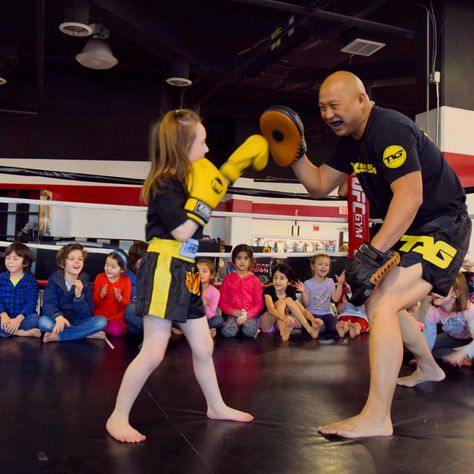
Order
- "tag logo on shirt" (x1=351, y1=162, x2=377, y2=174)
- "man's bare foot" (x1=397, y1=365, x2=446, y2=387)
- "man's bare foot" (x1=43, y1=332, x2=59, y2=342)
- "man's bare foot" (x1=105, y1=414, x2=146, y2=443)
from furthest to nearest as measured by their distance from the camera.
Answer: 1. "man's bare foot" (x1=43, y1=332, x2=59, y2=342)
2. "man's bare foot" (x1=397, y1=365, x2=446, y2=387)
3. "tag logo on shirt" (x1=351, y1=162, x2=377, y2=174)
4. "man's bare foot" (x1=105, y1=414, x2=146, y2=443)

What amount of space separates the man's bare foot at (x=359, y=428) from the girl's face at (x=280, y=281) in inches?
69.8

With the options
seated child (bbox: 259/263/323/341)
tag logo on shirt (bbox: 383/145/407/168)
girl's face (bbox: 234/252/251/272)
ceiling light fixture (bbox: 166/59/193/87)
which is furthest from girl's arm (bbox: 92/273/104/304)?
ceiling light fixture (bbox: 166/59/193/87)

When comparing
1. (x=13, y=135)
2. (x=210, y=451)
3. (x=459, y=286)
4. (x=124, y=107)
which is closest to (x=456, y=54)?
(x=459, y=286)

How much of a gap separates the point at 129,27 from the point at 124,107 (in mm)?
3004

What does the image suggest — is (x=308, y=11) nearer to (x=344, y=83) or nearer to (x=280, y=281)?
(x=280, y=281)

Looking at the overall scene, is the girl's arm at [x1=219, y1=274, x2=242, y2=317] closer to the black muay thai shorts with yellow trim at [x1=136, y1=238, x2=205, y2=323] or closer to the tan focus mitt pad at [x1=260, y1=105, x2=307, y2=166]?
the tan focus mitt pad at [x1=260, y1=105, x2=307, y2=166]

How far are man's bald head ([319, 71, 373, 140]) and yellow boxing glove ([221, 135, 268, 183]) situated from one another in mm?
228

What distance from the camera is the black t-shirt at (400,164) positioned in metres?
1.52

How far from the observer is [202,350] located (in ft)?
4.97

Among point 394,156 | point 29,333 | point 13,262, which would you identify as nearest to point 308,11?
point 13,262

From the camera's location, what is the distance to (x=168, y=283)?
1.46 metres

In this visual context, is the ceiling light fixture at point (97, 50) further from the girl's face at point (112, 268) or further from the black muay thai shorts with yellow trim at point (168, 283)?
the black muay thai shorts with yellow trim at point (168, 283)

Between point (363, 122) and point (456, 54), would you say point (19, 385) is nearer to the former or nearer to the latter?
point (363, 122)

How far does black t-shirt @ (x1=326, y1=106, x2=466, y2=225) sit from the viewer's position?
1.52 m
